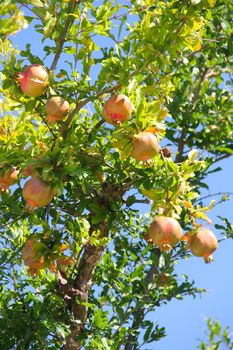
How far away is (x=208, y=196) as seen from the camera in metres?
4.65

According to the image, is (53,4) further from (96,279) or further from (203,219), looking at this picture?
(96,279)

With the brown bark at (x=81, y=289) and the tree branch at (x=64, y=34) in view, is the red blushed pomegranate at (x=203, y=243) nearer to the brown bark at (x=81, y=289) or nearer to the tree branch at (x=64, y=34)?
the brown bark at (x=81, y=289)

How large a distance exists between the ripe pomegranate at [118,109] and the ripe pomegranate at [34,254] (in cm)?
68

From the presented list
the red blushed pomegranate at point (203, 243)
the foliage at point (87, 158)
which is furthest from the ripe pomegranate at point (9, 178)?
the red blushed pomegranate at point (203, 243)

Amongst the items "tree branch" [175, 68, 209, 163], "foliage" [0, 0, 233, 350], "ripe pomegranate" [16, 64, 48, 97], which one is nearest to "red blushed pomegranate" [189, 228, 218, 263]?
"foliage" [0, 0, 233, 350]

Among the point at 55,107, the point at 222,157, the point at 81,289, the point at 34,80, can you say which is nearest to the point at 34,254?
the point at 81,289

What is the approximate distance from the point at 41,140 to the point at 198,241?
915 mm

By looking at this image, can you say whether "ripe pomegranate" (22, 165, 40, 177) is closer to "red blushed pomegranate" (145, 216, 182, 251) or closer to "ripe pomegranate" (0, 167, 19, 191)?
"ripe pomegranate" (0, 167, 19, 191)

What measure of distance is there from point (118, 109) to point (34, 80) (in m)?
0.40

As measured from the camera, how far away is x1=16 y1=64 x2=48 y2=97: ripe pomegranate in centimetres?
245

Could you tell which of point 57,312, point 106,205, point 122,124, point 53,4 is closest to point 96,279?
point 57,312

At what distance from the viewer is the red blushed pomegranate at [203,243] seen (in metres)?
2.58

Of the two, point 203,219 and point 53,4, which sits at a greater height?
point 53,4

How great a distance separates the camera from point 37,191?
2.33 metres
